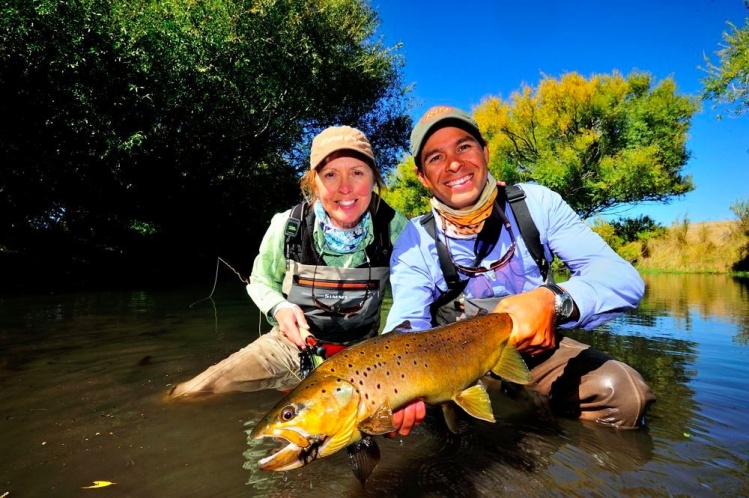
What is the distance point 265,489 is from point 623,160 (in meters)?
30.0

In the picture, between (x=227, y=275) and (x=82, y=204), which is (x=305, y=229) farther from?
(x=227, y=275)

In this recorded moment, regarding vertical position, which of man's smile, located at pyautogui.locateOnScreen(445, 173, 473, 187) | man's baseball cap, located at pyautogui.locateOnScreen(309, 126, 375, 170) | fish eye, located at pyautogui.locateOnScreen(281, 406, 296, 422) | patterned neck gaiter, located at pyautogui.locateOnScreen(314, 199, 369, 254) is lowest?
fish eye, located at pyautogui.locateOnScreen(281, 406, 296, 422)

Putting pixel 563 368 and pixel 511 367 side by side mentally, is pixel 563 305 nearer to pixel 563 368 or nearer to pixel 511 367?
pixel 511 367

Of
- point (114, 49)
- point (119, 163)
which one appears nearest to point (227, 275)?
point (119, 163)

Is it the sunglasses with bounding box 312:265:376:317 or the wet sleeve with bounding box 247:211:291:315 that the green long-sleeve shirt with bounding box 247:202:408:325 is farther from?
the sunglasses with bounding box 312:265:376:317

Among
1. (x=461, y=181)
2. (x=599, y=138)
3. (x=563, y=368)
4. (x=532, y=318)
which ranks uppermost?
(x=599, y=138)

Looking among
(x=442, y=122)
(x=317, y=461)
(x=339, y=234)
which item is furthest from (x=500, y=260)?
(x=317, y=461)

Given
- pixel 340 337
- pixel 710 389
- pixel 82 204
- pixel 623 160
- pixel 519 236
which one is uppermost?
pixel 623 160

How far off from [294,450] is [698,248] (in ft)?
94.1

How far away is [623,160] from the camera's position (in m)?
26.5

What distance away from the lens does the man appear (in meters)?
2.84

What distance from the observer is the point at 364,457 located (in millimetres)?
2098

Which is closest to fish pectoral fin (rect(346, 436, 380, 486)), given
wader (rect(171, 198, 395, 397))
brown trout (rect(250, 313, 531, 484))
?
brown trout (rect(250, 313, 531, 484))

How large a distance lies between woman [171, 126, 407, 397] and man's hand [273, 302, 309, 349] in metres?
0.02
